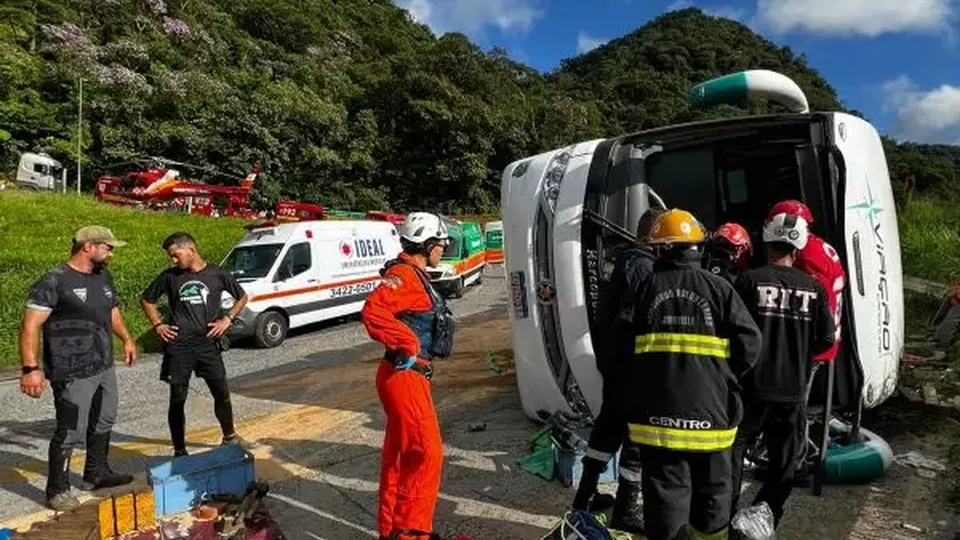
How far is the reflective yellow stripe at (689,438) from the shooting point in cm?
306

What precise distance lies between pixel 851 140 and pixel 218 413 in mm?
4968

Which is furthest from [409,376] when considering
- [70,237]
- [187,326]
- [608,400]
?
[70,237]

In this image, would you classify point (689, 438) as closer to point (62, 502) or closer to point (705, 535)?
point (705, 535)

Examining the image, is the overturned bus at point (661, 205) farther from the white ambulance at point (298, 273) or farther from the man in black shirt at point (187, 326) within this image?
the white ambulance at point (298, 273)

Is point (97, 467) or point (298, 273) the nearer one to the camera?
point (97, 467)

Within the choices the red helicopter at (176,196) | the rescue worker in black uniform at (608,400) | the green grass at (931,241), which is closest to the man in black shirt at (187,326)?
the rescue worker in black uniform at (608,400)

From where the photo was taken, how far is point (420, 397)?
3.89 metres

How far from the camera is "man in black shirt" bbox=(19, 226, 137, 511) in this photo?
195 inches

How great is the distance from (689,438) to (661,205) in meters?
3.02

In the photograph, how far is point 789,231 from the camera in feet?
13.3

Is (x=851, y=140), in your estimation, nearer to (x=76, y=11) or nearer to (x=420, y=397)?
(x=420, y=397)

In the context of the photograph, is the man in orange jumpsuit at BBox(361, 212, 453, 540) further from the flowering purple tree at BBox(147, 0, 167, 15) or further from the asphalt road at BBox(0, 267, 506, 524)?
the flowering purple tree at BBox(147, 0, 167, 15)

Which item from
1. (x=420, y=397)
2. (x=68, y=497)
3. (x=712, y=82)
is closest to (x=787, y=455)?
(x=420, y=397)

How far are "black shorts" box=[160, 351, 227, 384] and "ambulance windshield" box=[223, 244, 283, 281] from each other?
726 cm
